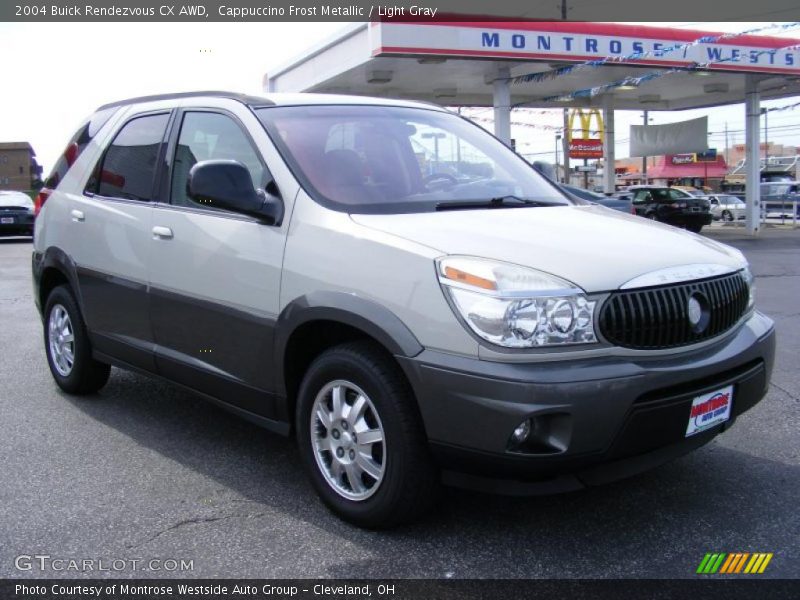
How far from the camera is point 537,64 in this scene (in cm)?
1881

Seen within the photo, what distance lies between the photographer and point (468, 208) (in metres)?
3.75

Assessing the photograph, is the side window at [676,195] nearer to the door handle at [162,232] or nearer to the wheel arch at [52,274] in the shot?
the wheel arch at [52,274]

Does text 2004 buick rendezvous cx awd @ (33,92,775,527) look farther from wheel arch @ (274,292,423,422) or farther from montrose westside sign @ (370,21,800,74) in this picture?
montrose westside sign @ (370,21,800,74)

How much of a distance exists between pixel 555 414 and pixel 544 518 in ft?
2.91

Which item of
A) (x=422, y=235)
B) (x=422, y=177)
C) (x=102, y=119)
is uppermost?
(x=102, y=119)

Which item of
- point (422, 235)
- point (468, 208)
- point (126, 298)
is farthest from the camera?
point (126, 298)

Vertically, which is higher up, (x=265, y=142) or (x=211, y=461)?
(x=265, y=142)

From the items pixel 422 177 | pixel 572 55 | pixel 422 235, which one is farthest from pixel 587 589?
pixel 572 55

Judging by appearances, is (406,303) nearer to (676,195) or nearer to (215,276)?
(215,276)

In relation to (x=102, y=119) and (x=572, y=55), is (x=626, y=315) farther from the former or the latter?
(x=572, y=55)

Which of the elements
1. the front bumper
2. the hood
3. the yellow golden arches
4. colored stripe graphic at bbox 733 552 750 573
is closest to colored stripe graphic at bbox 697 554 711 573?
colored stripe graphic at bbox 733 552 750 573

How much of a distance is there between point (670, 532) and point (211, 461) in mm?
2255

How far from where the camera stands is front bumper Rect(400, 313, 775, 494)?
277 cm

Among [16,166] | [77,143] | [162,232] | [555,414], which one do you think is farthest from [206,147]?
[16,166]
